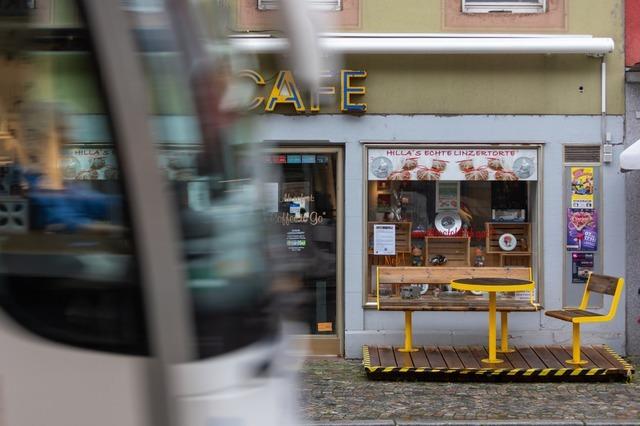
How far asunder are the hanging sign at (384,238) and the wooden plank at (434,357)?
1283 mm


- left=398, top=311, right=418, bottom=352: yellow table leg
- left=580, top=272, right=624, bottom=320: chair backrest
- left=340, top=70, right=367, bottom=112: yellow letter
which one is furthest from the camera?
left=340, top=70, right=367, bottom=112: yellow letter

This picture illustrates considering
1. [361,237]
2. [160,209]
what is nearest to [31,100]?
[160,209]

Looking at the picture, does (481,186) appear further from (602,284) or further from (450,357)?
(450,357)

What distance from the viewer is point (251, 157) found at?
3.14m

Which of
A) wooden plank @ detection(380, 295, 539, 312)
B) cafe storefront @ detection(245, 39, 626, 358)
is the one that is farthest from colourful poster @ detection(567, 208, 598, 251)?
wooden plank @ detection(380, 295, 539, 312)

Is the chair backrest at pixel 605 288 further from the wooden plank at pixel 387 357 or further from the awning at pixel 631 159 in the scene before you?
the wooden plank at pixel 387 357

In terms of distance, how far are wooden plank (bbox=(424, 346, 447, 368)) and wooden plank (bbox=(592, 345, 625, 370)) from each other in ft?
5.89

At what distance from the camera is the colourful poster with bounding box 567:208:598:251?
396 inches

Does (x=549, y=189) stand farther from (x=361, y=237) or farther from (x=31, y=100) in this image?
(x=31, y=100)

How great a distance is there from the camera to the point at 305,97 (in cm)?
995

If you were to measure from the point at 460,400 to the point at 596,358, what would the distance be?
7.03ft

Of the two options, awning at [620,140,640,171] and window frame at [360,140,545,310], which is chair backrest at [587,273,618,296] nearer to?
window frame at [360,140,545,310]

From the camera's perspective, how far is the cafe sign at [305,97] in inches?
392

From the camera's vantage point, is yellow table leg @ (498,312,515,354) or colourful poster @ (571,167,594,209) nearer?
yellow table leg @ (498,312,515,354)
